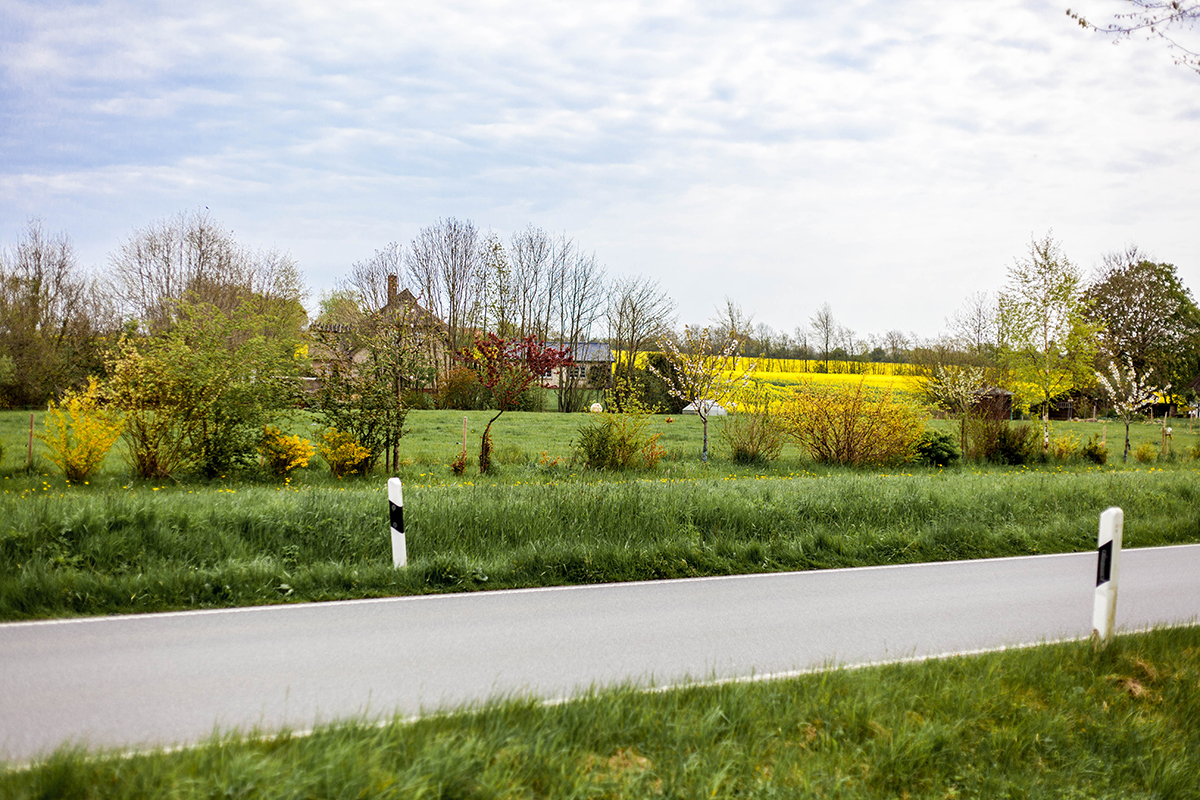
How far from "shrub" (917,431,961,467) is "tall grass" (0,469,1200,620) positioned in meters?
7.91

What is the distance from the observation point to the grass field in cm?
325

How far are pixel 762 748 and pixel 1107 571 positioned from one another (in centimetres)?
325

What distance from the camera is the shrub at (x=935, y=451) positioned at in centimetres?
2061

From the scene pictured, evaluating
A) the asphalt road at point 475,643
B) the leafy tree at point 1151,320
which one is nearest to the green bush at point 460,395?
the asphalt road at point 475,643

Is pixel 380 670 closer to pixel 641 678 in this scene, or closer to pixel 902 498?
pixel 641 678

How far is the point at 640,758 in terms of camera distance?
3.78 m

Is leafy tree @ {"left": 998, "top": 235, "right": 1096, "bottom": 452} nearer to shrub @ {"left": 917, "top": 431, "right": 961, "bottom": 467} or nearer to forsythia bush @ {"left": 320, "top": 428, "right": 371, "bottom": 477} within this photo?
shrub @ {"left": 917, "top": 431, "right": 961, "bottom": 467}

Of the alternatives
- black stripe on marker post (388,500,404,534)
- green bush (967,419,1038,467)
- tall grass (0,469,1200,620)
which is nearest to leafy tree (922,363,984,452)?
green bush (967,419,1038,467)

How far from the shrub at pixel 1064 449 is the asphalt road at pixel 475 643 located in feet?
54.7

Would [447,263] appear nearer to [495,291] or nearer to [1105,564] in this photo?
[495,291]

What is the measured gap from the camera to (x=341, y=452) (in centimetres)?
1480

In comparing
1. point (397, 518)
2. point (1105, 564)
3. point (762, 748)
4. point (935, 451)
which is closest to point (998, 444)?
point (935, 451)

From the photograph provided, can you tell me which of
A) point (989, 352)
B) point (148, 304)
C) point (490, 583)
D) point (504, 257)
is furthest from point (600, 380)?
point (490, 583)

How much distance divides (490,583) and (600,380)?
35585mm
